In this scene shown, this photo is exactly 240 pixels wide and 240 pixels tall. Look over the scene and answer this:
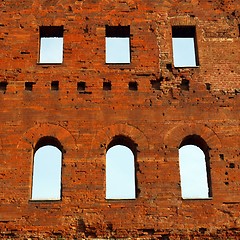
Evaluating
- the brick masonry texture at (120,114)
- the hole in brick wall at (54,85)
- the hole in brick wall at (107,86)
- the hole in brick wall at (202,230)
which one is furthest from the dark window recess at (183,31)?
the hole in brick wall at (202,230)

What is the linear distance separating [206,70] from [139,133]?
8.19ft

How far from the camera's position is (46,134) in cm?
1280

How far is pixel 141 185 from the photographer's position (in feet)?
40.5

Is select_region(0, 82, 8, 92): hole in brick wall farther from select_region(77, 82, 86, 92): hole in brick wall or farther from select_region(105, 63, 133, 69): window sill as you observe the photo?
select_region(105, 63, 133, 69): window sill

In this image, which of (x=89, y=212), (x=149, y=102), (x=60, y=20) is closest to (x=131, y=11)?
(x=60, y=20)

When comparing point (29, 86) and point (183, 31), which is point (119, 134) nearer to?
point (29, 86)

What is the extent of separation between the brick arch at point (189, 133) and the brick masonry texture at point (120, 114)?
2 cm

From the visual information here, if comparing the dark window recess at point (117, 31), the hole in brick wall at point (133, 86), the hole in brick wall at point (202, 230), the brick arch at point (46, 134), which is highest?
the dark window recess at point (117, 31)

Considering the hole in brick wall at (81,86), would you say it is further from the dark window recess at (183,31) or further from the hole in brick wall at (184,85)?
the dark window recess at (183,31)

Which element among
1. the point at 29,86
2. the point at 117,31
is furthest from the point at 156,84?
the point at 29,86

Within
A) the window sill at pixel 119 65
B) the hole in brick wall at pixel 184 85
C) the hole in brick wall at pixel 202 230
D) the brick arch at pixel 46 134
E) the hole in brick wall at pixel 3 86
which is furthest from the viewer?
the window sill at pixel 119 65

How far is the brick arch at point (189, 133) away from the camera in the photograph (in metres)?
12.8

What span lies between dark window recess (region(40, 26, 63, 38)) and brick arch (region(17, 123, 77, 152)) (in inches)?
115

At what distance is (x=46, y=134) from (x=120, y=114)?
6.08 ft
